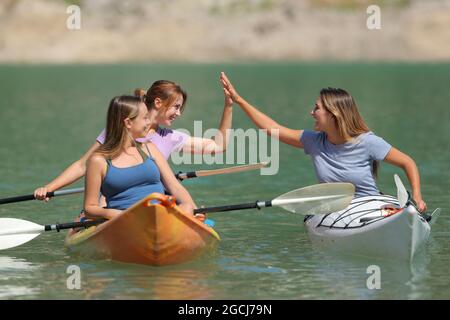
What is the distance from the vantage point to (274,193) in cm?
1719

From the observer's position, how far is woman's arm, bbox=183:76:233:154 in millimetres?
12195

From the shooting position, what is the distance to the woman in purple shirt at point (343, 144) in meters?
11.8

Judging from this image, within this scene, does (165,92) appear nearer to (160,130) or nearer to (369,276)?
(160,130)

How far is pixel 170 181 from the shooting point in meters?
11.5

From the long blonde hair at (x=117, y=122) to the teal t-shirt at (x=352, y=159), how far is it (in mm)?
2165

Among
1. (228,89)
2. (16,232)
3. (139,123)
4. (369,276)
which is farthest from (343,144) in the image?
(16,232)

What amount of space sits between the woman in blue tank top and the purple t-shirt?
681mm

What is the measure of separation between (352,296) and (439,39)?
3112 inches

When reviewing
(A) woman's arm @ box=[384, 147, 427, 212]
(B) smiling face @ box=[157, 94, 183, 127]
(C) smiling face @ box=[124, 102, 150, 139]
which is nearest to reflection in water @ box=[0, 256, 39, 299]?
(C) smiling face @ box=[124, 102, 150, 139]

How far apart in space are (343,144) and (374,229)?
99 cm

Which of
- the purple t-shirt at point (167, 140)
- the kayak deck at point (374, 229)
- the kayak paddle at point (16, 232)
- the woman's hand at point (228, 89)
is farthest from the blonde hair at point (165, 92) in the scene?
the kayak deck at point (374, 229)

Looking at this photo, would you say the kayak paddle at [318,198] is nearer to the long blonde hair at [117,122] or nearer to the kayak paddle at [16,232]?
the long blonde hair at [117,122]

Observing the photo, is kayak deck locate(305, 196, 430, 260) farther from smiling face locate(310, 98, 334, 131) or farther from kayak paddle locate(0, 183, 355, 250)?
smiling face locate(310, 98, 334, 131)
